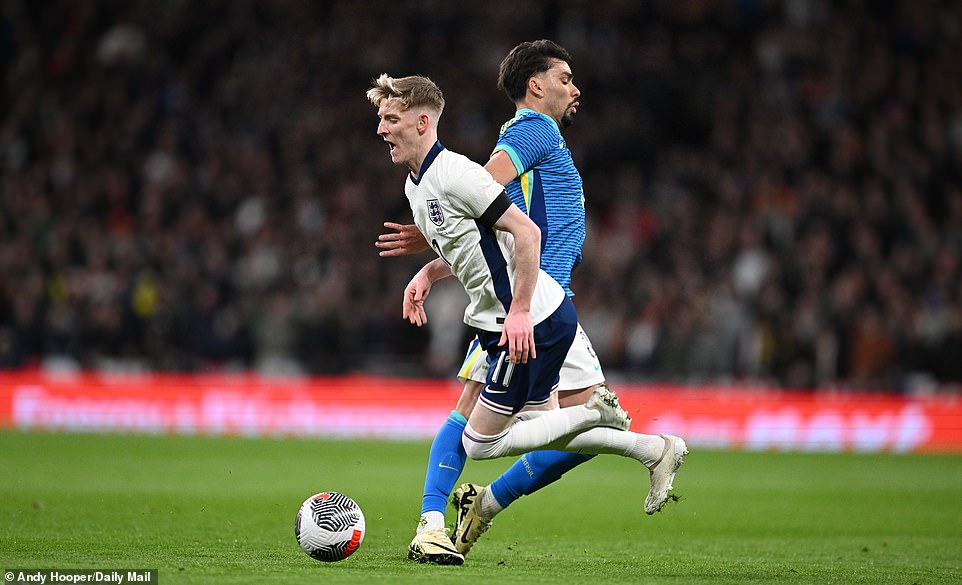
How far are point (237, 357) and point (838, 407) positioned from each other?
314 inches

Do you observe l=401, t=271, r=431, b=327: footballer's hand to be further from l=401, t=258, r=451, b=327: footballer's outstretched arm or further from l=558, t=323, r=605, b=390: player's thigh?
l=558, t=323, r=605, b=390: player's thigh

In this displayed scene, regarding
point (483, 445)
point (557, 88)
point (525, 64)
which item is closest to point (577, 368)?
point (483, 445)

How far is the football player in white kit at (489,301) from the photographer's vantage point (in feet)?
19.2

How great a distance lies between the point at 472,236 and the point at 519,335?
0.53 m

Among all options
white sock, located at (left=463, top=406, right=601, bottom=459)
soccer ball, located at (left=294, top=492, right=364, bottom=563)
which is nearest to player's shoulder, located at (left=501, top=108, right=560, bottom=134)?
white sock, located at (left=463, top=406, right=601, bottom=459)

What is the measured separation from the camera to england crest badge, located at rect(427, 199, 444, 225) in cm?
592

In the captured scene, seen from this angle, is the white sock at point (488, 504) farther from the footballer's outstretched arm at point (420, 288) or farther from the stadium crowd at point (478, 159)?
the stadium crowd at point (478, 159)

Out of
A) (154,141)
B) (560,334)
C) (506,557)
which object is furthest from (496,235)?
(154,141)

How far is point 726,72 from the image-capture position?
20.1 metres

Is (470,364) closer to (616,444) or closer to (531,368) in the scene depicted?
(531,368)

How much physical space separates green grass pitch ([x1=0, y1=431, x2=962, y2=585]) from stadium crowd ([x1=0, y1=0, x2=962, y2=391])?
2599 mm

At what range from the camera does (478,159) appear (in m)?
19.1

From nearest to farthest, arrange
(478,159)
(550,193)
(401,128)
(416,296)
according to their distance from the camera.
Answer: (401,128), (550,193), (416,296), (478,159)

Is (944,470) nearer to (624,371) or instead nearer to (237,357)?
(624,371)
